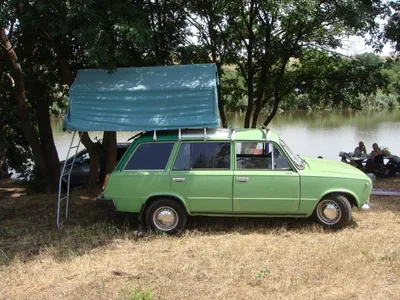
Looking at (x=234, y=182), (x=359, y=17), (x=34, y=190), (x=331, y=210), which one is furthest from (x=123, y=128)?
(x=359, y=17)

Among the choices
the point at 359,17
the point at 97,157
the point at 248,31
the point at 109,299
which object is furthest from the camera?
the point at 248,31

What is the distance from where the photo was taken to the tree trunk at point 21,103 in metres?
9.51

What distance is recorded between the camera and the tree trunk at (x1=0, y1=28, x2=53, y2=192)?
31.2 feet

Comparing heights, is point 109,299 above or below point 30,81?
below

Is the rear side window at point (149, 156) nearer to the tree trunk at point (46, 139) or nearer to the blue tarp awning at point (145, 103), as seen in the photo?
the blue tarp awning at point (145, 103)

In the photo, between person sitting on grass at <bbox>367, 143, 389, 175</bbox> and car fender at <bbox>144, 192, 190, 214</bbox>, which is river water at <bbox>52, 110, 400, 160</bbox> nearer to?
person sitting on grass at <bbox>367, 143, 389, 175</bbox>

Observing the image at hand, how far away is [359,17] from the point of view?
378 inches

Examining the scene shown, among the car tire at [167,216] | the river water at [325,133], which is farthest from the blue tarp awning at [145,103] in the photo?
the river water at [325,133]

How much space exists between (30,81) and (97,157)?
2.65m

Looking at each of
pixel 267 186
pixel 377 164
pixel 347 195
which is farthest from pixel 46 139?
pixel 377 164

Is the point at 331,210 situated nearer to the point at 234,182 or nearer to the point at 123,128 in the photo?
the point at 234,182

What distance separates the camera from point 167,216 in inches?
264

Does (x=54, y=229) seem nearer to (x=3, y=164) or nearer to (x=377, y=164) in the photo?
(x=377, y=164)

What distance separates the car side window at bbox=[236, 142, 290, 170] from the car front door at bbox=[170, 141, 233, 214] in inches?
7.7
